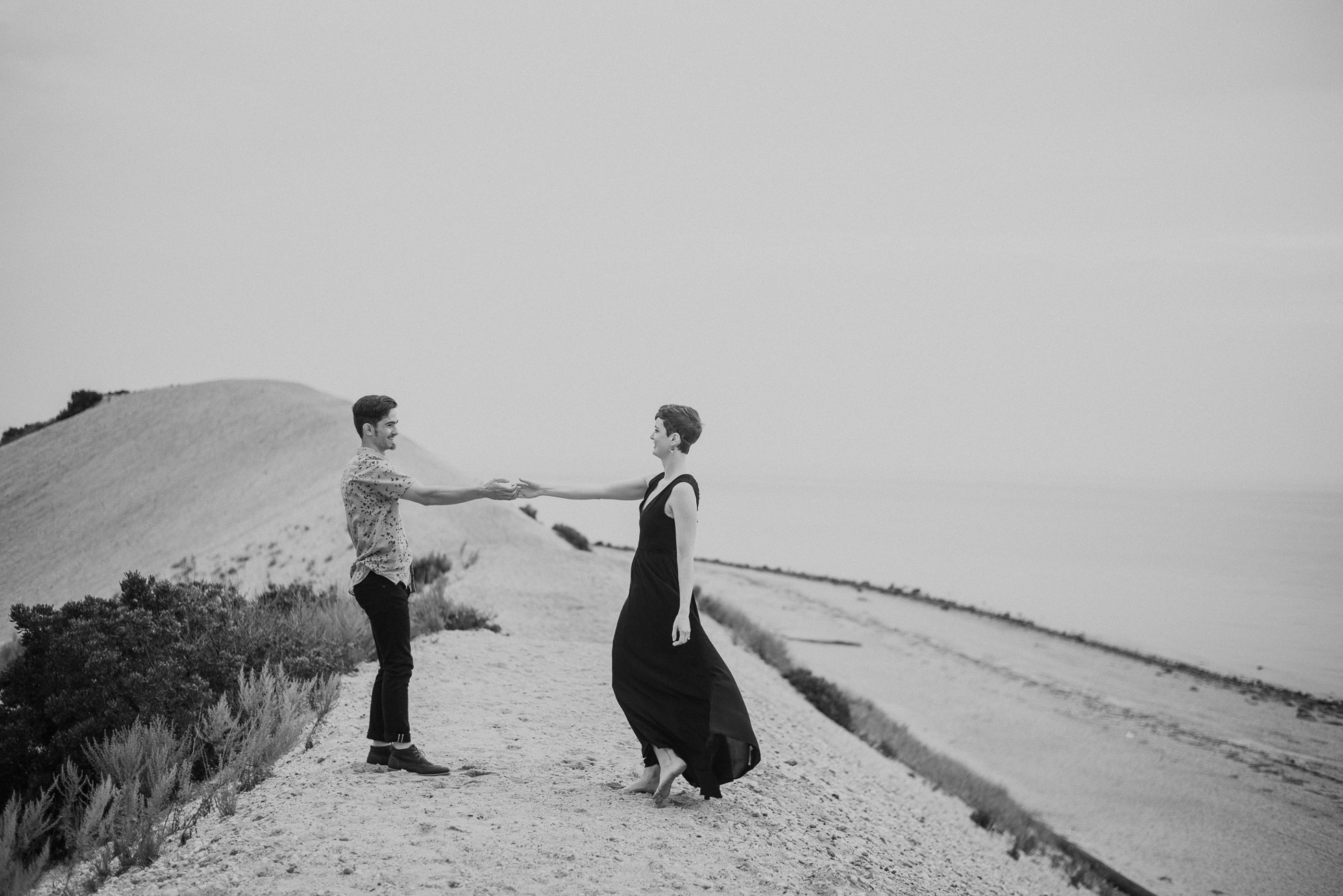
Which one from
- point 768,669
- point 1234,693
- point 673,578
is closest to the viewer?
point 673,578

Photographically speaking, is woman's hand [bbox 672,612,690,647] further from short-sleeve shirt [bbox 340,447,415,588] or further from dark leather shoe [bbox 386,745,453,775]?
dark leather shoe [bbox 386,745,453,775]

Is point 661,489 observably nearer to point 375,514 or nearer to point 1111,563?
point 375,514

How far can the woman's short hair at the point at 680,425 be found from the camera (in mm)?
6246

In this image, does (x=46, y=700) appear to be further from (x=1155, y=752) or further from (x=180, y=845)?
(x=1155, y=752)

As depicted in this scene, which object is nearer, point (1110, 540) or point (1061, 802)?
point (1061, 802)

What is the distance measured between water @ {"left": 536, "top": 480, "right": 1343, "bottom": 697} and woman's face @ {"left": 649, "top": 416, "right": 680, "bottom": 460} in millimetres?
29263

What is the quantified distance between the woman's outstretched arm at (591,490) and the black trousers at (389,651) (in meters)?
1.24

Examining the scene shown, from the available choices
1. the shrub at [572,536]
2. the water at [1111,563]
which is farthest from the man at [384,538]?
the water at [1111,563]

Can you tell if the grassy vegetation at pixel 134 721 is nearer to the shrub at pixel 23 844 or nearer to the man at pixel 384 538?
the shrub at pixel 23 844

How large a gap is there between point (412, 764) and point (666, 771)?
193cm

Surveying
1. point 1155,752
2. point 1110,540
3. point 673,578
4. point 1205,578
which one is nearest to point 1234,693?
point 1155,752

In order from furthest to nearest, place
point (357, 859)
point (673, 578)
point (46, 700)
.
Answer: point (46, 700) < point (673, 578) < point (357, 859)

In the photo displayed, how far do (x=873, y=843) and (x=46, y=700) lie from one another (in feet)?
23.0

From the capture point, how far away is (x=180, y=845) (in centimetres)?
529
